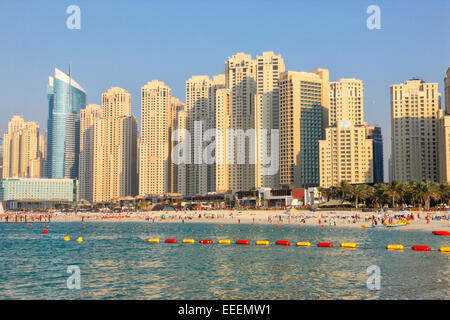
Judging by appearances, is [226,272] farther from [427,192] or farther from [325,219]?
[427,192]

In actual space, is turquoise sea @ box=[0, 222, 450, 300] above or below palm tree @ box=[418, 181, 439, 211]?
below

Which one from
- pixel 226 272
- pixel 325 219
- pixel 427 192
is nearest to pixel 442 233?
pixel 325 219

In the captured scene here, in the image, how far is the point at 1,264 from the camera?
201 ft

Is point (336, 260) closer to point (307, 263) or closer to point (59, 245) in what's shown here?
point (307, 263)

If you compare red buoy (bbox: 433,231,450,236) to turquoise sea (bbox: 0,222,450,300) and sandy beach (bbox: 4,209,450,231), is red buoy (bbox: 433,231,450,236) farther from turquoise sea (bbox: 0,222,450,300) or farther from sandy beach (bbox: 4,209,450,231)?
turquoise sea (bbox: 0,222,450,300)

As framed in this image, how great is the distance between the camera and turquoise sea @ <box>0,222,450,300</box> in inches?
1575

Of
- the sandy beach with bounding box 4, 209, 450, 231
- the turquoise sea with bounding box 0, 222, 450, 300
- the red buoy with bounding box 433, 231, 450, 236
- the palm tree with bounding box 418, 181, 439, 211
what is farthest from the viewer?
the palm tree with bounding box 418, 181, 439, 211

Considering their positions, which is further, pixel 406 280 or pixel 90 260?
pixel 90 260

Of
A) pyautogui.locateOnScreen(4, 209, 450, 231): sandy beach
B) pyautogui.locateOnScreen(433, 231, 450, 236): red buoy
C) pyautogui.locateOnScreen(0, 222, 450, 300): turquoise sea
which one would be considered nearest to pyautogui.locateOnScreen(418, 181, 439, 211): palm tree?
pyautogui.locateOnScreen(4, 209, 450, 231): sandy beach

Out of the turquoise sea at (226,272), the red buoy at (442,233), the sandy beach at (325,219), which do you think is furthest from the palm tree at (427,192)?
the turquoise sea at (226,272)

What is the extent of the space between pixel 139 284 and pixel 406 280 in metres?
25.9

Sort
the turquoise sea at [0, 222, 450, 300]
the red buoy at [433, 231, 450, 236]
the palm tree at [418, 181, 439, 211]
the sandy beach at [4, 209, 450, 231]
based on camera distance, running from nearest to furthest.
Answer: the turquoise sea at [0, 222, 450, 300] < the red buoy at [433, 231, 450, 236] < the sandy beach at [4, 209, 450, 231] < the palm tree at [418, 181, 439, 211]

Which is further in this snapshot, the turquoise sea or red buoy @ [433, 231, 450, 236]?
red buoy @ [433, 231, 450, 236]
